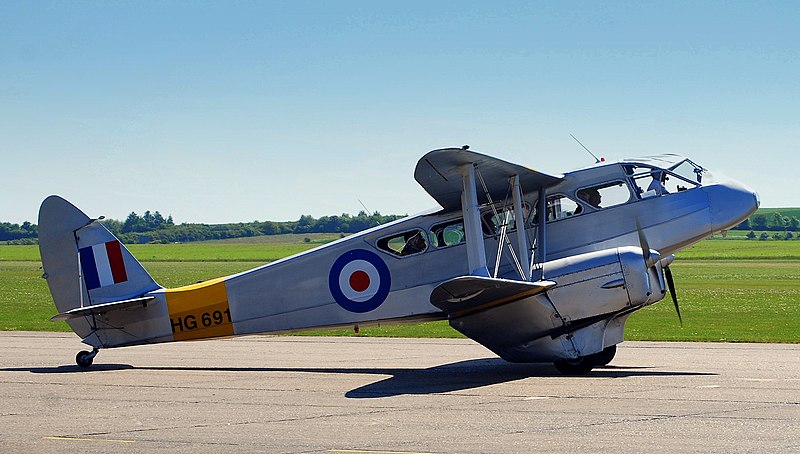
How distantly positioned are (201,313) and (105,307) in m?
1.87

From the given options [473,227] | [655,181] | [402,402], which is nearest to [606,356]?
[655,181]

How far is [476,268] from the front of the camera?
1711 centimetres

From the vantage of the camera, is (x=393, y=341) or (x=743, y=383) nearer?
(x=743, y=383)

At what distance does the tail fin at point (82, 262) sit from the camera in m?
20.3

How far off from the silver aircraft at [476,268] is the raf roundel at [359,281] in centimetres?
2

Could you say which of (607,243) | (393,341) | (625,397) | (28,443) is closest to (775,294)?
(393,341)

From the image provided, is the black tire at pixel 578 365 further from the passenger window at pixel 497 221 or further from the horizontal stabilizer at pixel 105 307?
the horizontal stabilizer at pixel 105 307

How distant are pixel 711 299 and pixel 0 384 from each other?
33264 millimetres

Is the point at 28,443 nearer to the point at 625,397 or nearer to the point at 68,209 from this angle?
the point at 625,397

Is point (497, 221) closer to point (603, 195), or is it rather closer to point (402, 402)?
point (603, 195)

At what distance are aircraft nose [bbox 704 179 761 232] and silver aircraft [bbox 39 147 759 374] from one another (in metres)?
0.02

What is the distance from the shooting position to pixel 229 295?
1984cm

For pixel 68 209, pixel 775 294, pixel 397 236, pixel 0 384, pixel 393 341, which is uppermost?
pixel 68 209

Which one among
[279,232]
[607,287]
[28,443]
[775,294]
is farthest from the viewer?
[279,232]
